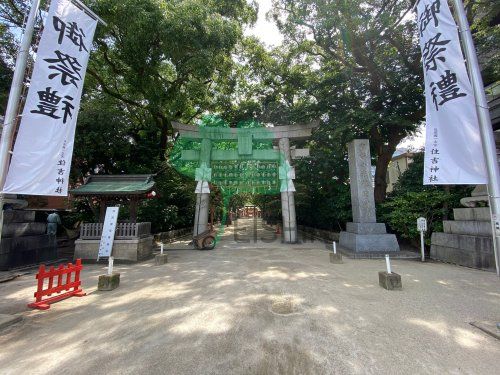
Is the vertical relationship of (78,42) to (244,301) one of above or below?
above

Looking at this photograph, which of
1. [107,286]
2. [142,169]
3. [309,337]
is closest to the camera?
[309,337]

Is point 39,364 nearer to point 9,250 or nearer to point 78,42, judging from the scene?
point 78,42

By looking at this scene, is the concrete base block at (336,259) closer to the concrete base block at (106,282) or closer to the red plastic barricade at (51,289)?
the concrete base block at (106,282)

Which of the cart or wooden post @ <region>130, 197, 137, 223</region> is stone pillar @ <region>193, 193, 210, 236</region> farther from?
wooden post @ <region>130, 197, 137, 223</region>

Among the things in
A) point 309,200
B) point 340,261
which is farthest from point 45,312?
point 309,200

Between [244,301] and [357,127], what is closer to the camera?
[244,301]

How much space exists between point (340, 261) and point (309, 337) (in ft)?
20.6

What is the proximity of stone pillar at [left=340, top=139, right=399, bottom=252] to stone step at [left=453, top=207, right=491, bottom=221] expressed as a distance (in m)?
2.47

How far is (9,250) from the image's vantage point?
29.2ft

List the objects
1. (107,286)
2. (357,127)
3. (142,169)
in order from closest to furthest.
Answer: (107,286) < (357,127) < (142,169)

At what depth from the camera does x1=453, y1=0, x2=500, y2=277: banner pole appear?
4086 mm

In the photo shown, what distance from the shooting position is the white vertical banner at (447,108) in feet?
14.6

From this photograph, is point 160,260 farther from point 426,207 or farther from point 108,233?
point 426,207

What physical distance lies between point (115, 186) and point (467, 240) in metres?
14.2
